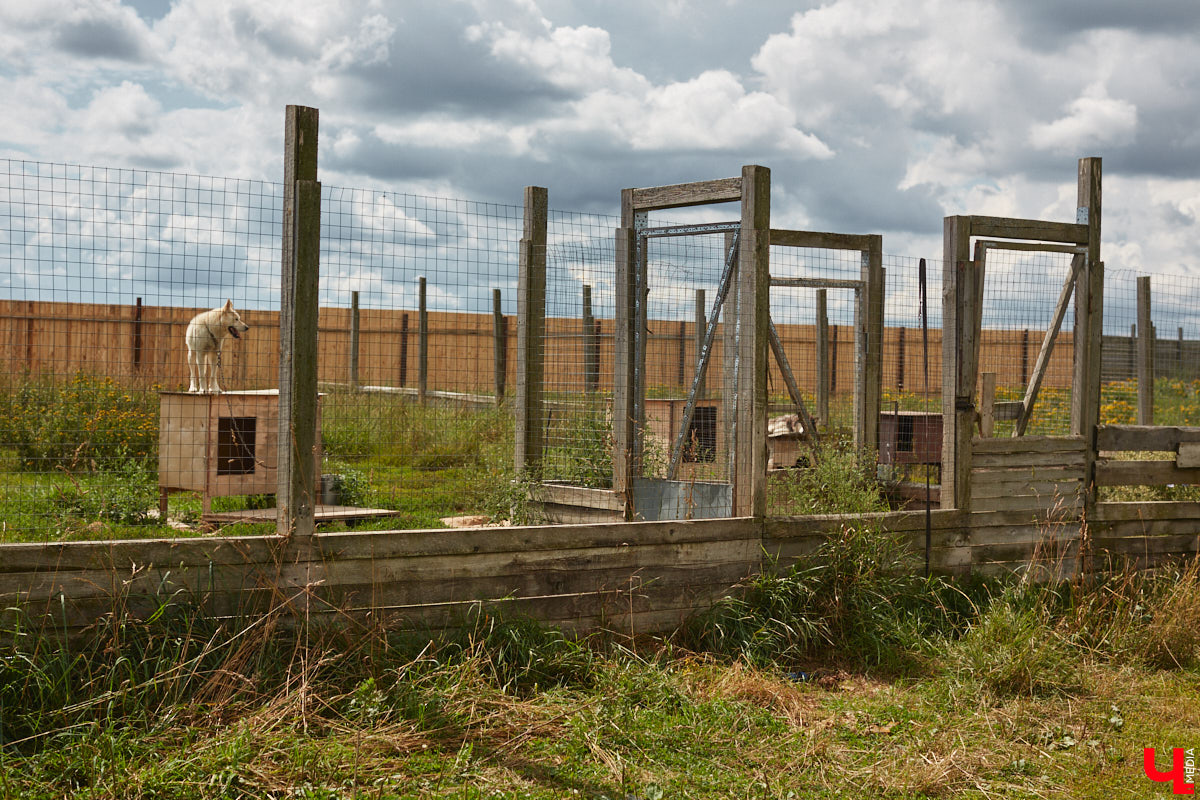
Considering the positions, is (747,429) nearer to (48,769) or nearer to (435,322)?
(48,769)

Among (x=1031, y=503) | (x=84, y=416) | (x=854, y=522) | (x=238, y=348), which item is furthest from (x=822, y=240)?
(x=84, y=416)

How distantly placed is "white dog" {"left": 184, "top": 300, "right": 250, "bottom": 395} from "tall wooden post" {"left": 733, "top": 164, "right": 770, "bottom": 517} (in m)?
4.65

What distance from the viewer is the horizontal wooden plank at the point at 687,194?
6.18 m

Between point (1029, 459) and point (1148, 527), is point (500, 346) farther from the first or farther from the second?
point (1148, 527)

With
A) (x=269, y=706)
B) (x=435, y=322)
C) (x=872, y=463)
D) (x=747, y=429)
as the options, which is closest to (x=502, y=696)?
(x=269, y=706)

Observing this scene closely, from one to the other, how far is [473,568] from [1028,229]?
4.71 metres

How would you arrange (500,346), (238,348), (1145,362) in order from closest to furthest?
(238,348) → (1145,362) → (500,346)

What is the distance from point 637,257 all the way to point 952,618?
318 centimetres

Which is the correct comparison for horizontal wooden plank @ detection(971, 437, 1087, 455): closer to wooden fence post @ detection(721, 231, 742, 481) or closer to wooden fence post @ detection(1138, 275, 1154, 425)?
wooden fence post @ detection(721, 231, 742, 481)

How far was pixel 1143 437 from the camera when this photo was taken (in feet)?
24.4

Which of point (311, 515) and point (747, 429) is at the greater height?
point (747, 429)

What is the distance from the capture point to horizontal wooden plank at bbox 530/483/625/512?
6848 mm

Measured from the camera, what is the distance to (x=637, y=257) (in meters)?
6.93

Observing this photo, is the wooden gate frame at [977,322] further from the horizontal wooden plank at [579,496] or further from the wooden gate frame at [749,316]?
the horizontal wooden plank at [579,496]
